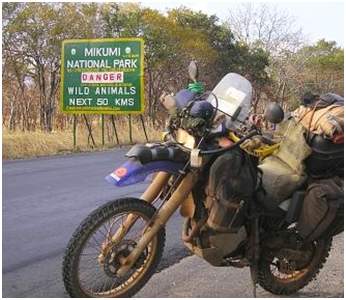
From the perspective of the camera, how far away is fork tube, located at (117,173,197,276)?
3.47 meters

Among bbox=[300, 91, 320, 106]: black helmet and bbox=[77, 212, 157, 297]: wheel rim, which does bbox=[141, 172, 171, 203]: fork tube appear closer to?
bbox=[77, 212, 157, 297]: wheel rim

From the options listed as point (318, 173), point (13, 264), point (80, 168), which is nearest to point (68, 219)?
point (13, 264)

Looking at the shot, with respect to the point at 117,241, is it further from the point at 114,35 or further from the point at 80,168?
the point at 114,35

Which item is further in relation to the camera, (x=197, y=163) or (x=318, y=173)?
(x=318, y=173)

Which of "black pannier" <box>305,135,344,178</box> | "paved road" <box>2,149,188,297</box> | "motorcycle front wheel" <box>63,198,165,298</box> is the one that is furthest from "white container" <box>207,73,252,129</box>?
"paved road" <box>2,149,188,297</box>

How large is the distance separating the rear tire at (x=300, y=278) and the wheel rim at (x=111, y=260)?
0.84m

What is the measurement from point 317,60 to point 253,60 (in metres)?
6.78

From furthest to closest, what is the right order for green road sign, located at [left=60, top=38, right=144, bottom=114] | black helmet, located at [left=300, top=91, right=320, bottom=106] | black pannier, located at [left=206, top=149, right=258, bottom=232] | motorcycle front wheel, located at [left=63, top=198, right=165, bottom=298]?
green road sign, located at [left=60, top=38, right=144, bottom=114]
black helmet, located at [left=300, top=91, right=320, bottom=106]
black pannier, located at [left=206, top=149, right=258, bottom=232]
motorcycle front wheel, located at [left=63, top=198, right=165, bottom=298]

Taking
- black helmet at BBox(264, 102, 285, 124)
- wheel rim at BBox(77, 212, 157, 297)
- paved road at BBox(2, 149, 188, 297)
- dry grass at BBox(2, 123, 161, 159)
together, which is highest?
black helmet at BBox(264, 102, 285, 124)

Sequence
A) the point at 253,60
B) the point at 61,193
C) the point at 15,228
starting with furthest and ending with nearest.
A: the point at 253,60
the point at 61,193
the point at 15,228

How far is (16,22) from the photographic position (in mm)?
17438

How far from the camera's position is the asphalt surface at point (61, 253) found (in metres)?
4.08

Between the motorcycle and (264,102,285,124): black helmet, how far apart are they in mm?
120

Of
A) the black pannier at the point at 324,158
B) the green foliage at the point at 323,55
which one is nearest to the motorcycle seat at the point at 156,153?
the black pannier at the point at 324,158
